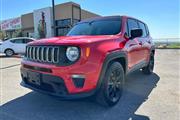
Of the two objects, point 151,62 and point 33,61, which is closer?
point 33,61

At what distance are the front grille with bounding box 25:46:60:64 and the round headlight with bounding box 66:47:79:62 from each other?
17 centimetres

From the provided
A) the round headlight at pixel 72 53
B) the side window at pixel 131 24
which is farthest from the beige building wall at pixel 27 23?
the round headlight at pixel 72 53

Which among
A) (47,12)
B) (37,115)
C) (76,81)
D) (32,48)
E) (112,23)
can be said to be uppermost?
(47,12)

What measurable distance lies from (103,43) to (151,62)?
405 centimetres

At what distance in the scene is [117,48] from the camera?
13.4 ft

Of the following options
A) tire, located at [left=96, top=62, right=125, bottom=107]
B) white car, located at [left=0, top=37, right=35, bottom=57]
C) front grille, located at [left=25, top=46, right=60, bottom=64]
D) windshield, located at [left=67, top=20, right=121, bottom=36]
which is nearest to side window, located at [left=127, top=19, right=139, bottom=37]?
windshield, located at [left=67, top=20, right=121, bottom=36]

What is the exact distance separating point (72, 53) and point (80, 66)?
26 cm

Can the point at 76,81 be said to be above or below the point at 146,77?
above

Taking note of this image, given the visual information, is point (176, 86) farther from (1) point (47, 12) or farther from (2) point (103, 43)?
(1) point (47, 12)

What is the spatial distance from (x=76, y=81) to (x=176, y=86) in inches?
129

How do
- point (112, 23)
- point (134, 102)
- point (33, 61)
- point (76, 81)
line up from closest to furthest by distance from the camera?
point (76, 81), point (33, 61), point (134, 102), point (112, 23)

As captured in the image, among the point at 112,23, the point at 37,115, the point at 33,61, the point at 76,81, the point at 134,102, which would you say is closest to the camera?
the point at 76,81

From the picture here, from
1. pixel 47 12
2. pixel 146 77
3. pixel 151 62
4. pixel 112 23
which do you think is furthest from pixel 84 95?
pixel 47 12

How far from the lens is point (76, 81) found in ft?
11.1
